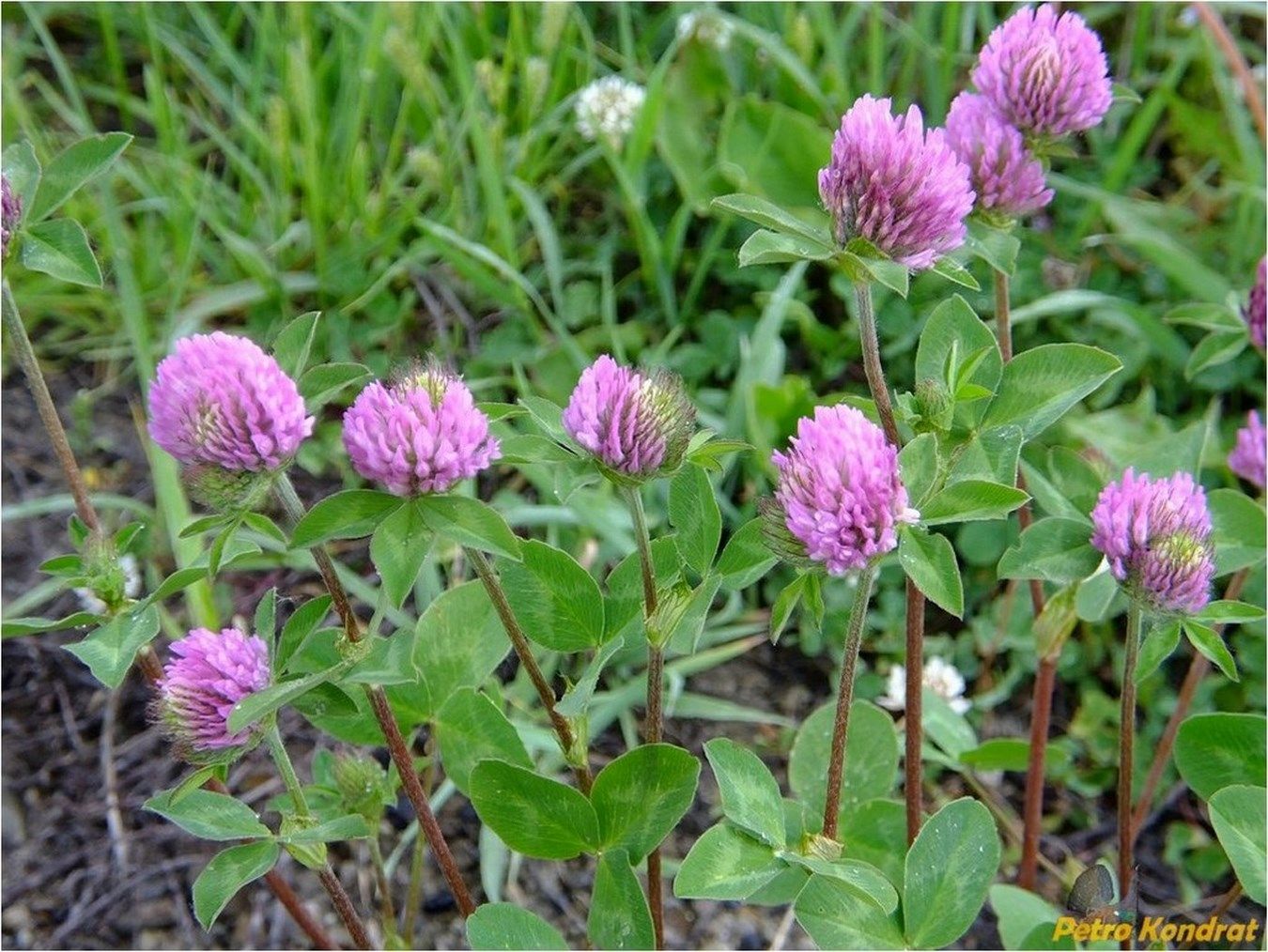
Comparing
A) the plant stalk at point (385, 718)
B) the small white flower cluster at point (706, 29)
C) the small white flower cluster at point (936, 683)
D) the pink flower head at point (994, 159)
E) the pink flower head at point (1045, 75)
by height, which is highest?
the pink flower head at point (1045, 75)

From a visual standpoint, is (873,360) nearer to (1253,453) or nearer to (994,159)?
(994,159)

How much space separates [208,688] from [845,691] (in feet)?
2.01

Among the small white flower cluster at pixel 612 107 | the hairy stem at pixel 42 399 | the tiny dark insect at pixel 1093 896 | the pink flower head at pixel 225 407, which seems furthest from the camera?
the small white flower cluster at pixel 612 107

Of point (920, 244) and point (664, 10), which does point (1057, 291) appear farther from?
point (920, 244)

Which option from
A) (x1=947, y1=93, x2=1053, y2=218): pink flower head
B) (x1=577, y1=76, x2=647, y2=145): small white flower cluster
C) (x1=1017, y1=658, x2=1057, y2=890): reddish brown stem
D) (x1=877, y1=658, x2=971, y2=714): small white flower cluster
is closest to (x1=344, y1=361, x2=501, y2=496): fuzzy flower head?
(x1=947, y1=93, x2=1053, y2=218): pink flower head

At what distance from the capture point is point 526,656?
51.8 inches

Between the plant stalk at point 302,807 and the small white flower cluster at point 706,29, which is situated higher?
the small white flower cluster at point 706,29

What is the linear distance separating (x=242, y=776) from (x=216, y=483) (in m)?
1.08

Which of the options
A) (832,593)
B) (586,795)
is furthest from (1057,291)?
(586,795)

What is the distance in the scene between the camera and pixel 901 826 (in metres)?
1.55

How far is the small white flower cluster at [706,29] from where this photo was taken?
2740mm

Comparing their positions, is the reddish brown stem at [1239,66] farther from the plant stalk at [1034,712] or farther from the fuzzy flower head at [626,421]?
the fuzzy flower head at [626,421]

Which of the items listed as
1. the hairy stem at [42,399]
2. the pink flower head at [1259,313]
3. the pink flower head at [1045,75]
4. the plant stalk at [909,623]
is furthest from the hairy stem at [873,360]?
the hairy stem at [42,399]

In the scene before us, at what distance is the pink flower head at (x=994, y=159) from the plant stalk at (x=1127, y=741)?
46 centimetres
